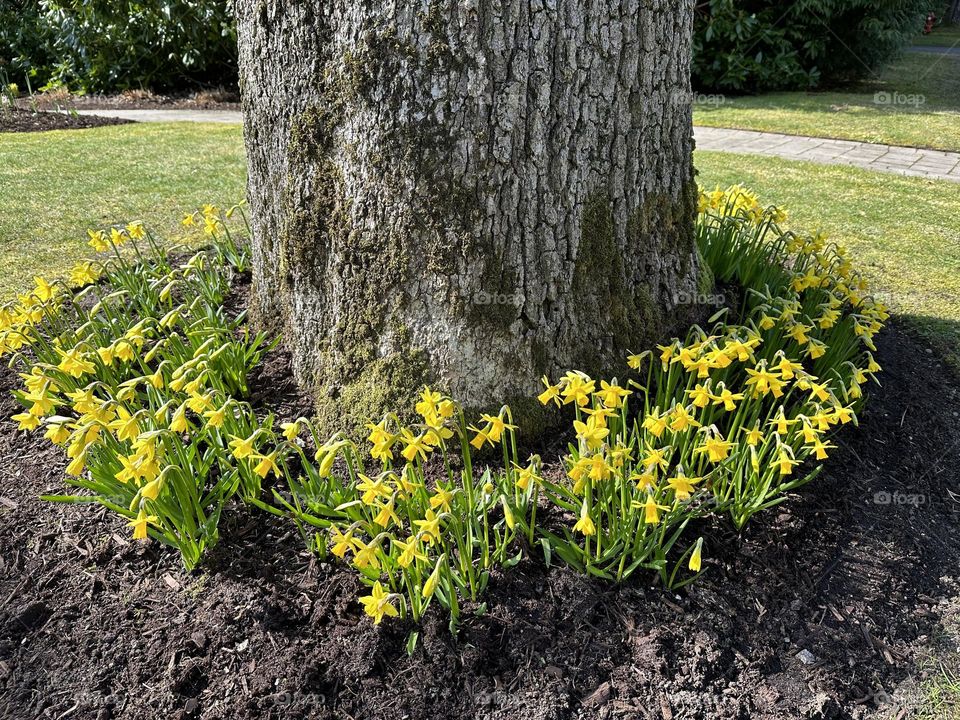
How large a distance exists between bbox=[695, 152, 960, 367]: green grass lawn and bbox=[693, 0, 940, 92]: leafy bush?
527cm

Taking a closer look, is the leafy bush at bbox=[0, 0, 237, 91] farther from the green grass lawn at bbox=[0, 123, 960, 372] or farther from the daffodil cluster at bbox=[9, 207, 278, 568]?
the daffodil cluster at bbox=[9, 207, 278, 568]

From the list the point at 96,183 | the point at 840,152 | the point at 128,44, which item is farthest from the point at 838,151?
the point at 128,44

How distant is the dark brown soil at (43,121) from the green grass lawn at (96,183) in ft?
1.93

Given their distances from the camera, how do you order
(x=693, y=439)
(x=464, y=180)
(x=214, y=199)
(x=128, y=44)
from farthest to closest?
(x=128, y=44), (x=214, y=199), (x=693, y=439), (x=464, y=180)

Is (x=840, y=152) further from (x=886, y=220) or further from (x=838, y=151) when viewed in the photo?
(x=886, y=220)

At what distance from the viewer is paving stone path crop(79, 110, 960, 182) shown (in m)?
7.96

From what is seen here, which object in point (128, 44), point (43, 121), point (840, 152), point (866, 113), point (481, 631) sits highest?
point (128, 44)

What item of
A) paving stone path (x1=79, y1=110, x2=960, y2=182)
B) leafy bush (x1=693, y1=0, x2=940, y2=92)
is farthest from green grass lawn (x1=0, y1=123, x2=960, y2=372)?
leafy bush (x1=693, y1=0, x2=940, y2=92)

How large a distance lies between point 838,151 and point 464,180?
8125 mm

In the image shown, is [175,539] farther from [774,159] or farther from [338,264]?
[774,159]

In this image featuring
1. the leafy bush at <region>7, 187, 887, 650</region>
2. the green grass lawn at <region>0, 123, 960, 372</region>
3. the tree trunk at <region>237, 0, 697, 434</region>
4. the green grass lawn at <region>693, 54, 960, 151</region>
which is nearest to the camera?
the leafy bush at <region>7, 187, 887, 650</region>

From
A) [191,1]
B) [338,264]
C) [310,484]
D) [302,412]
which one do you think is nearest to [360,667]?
[310,484]

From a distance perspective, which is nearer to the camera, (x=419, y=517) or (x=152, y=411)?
(x=419, y=517)

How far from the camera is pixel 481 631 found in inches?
83.4
